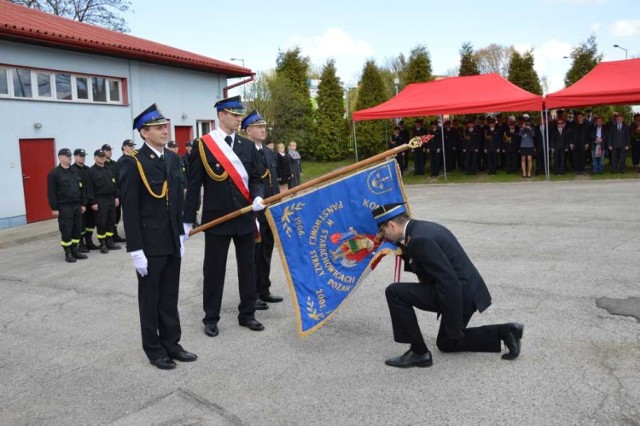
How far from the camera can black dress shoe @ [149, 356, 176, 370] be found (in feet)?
15.4

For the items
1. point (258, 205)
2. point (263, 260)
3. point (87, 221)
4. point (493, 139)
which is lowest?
point (263, 260)

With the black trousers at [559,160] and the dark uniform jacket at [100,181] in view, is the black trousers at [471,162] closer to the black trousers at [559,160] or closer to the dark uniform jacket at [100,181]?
the black trousers at [559,160]

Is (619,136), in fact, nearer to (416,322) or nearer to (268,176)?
(268,176)

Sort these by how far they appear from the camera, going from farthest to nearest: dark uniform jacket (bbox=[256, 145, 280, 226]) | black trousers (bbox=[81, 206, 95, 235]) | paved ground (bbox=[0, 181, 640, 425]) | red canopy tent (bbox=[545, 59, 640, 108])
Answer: red canopy tent (bbox=[545, 59, 640, 108]), black trousers (bbox=[81, 206, 95, 235]), dark uniform jacket (bbox=[256, 145, 280, 226]), paved ground (bbox=[0, 181, 640, 425])

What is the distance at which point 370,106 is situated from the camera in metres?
26.9

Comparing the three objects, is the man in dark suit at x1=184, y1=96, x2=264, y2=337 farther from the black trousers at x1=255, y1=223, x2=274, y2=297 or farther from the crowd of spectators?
the crowd of spectators

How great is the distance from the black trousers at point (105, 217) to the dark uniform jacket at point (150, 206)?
20.1 feet

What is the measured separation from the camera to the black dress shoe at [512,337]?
440cm

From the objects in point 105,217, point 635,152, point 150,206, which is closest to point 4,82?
point 105,217

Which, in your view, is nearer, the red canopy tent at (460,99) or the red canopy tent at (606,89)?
the red canopy tent at (606,89)

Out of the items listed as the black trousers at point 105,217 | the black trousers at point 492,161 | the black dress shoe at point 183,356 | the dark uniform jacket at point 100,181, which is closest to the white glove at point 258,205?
the black dress shoe at point 183,356

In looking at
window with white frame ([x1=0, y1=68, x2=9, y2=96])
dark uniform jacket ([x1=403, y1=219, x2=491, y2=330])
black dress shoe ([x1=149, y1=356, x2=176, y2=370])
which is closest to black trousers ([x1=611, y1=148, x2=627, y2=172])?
dark uniform jacket ([x1=403, y1=219, x2=491, y2=330])

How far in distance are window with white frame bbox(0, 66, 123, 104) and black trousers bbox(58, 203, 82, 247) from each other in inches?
233

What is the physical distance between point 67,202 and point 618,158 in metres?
16.2
